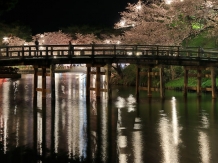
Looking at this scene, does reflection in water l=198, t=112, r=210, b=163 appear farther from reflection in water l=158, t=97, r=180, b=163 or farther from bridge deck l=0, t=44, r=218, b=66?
bridge deck l=0, t=44, r=218, b=66

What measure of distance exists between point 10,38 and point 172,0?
38.4 m

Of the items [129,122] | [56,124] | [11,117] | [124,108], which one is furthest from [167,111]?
[11,117]

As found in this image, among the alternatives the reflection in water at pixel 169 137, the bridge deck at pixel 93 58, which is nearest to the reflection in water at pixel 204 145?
the reflection in water at pixel 169 137

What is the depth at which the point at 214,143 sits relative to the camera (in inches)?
587

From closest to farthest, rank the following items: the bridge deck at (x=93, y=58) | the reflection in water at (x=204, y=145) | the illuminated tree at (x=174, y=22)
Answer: the reflection in water at (x=204, y=145)
the bridge deck at (x=93, y=58)
the illuminated tree at (x=174, y=22)

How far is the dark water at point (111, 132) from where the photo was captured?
13.2m

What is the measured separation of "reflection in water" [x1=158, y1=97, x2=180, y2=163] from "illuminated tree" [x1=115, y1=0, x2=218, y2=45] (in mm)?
18107

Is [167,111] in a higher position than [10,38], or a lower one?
lower

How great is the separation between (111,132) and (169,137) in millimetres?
2713

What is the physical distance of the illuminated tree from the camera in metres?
38.0

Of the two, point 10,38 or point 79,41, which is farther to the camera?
point 10,38

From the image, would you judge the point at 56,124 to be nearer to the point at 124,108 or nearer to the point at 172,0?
the point at 124,108

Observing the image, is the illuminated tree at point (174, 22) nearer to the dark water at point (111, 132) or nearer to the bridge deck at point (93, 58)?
the bridge deck at point (93, 58)

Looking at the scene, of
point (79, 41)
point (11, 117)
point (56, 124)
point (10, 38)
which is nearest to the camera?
point (56, 124)
